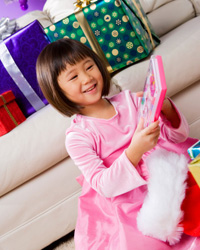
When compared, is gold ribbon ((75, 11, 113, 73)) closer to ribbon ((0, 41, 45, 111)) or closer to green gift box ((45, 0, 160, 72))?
green gift box ((45, 0, 160, 72))

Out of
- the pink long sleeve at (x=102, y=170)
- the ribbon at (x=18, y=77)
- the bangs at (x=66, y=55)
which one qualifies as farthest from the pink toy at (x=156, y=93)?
the ribbon at (x=18, y=77)

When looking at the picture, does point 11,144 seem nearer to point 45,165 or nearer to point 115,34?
point 45,165

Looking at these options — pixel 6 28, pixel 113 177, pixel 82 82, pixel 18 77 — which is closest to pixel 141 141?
pixel 113 177

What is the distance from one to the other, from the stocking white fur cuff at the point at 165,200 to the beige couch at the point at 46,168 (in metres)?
0.43

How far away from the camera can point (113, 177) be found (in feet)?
2.10

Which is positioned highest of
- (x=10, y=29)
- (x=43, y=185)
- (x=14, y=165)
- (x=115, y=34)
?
(x=10, y=29)

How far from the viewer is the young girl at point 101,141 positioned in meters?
0.64

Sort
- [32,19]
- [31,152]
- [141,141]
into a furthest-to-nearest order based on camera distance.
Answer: [32,19] < [31,152] < [141,141]

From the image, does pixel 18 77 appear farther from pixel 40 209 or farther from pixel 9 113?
pixel 40 209

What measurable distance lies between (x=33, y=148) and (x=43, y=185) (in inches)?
6.0

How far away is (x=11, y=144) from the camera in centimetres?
95

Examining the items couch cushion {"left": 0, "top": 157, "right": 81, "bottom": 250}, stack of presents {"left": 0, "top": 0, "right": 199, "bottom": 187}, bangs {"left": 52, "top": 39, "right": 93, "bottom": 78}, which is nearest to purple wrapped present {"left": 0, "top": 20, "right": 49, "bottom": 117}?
stack of presents {"left": 0, "top": 0, "right": 199, "bottom": 187}

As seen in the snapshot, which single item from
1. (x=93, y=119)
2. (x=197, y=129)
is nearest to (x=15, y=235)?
(x=93, y=119)

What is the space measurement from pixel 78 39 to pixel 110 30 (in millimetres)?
141
